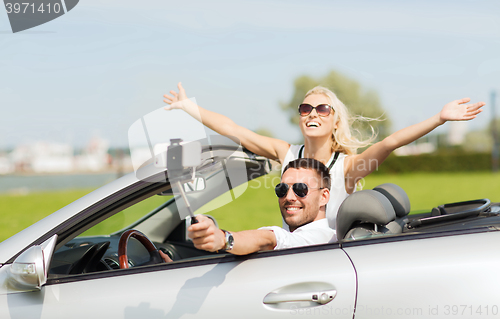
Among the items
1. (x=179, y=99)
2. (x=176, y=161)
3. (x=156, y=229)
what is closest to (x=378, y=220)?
(x=176, y=161)

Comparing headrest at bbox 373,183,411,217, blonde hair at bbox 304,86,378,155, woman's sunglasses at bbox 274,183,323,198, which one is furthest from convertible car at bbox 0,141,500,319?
blonde hair at bbox 304,86,378,155

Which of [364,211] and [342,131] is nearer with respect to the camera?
[364,211]

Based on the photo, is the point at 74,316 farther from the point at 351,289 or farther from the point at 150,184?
the point at 351,289

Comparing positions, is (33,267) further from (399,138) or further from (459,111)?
(459,111)

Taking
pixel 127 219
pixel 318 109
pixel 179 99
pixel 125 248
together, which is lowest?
pixel 125 248

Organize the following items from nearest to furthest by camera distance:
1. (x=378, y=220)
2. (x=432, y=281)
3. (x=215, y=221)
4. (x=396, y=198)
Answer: (x=432, y=281) < (x=215, y=221) < (x=378, y=220) < (x=396, y=198)

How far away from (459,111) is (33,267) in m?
2.20

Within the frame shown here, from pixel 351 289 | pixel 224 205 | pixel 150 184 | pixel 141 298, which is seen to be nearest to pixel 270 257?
pixel 351 289

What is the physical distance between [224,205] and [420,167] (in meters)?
36.9

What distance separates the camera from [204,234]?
4.84ft

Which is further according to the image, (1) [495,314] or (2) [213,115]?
(2) [213,115]

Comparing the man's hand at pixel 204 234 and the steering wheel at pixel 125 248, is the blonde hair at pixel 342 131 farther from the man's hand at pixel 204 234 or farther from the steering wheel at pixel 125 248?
the man's hand at pixel 204 234

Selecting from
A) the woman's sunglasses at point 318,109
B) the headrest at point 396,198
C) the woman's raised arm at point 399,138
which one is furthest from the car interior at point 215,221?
the woman's sunglasses at point 318,109

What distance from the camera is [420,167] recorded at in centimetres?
3688
